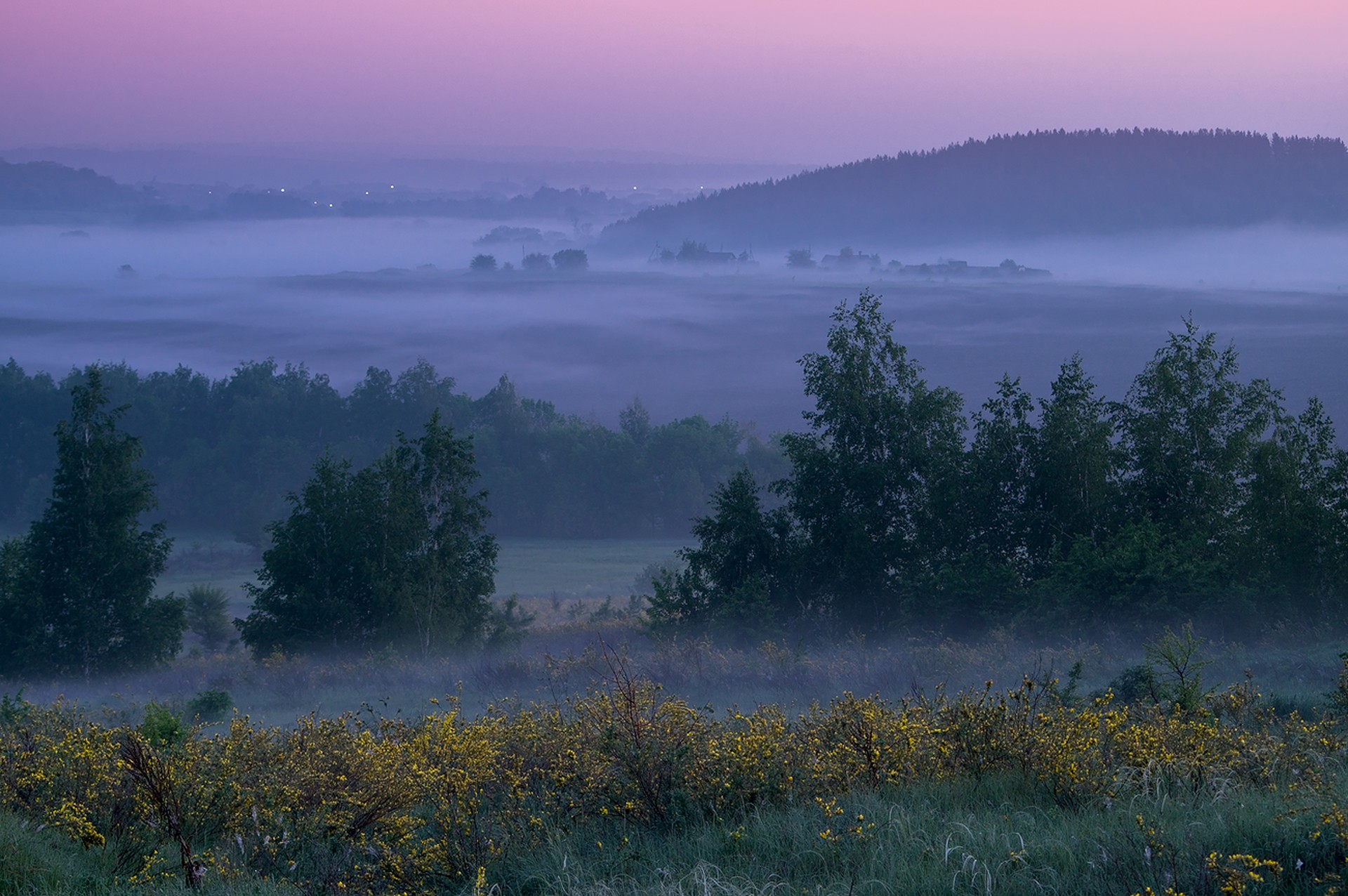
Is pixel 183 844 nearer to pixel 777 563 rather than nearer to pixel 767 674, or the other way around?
pixel 767 674

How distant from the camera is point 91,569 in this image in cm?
2819

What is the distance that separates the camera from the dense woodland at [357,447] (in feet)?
282

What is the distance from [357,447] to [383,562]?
2957 inches

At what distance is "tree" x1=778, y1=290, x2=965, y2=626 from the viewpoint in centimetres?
2431

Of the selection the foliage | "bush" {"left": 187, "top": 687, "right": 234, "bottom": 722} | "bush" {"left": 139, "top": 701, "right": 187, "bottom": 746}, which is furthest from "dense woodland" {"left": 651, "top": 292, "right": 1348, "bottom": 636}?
the foliage

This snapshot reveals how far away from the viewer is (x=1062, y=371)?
23.1 m

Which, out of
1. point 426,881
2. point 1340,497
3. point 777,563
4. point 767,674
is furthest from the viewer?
point 777,563

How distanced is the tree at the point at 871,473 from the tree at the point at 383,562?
9.48 m

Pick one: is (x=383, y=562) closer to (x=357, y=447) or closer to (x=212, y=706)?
(x=212, y=706)

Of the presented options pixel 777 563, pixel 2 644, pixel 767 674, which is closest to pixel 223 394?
pixel 2 644

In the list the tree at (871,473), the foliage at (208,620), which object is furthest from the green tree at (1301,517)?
the foliage at (208,620)

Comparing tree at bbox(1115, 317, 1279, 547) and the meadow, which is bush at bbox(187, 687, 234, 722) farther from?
tree at bbox(1115, 317, 1279, 547)

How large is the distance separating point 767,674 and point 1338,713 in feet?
30.2

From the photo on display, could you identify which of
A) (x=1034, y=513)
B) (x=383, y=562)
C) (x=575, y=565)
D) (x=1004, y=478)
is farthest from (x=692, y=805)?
(x=575, y=565)
